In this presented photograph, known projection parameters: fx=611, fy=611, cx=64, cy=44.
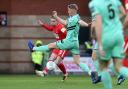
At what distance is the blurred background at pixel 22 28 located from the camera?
26.9 meters

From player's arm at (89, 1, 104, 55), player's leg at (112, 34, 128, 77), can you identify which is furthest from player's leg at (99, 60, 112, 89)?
player's arm at (89, 1, 104, 55)

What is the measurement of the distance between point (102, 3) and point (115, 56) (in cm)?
90

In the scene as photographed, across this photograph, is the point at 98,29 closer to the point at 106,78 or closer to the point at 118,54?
the point at 118,54

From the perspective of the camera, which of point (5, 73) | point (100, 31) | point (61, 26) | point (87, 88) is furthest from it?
point (5, 73)

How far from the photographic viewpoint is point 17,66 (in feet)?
88.6

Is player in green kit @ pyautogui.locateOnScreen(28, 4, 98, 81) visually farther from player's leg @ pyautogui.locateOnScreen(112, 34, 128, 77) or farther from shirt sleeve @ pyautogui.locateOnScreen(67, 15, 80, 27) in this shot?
player's leg @ pyautogui.locateOnScreen(112, 34, 128, 77)

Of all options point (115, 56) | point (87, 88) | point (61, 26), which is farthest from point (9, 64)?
point (115, 56)

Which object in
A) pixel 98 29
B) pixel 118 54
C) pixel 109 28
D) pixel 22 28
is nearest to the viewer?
pixel 98 29

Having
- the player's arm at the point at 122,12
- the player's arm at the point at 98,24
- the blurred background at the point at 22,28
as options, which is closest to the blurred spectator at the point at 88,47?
the blurred background at the point at 22,28

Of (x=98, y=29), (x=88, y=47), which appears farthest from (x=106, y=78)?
(x=88, y=47)

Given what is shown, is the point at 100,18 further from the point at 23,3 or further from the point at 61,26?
the point at 23,3

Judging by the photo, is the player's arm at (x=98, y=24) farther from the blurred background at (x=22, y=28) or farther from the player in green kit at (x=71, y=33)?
the blurred background at (x=22, y=28)

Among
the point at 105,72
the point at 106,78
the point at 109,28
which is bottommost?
the point at 106,78

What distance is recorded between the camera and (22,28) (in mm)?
27203
